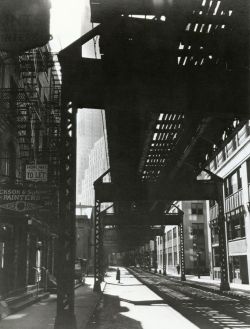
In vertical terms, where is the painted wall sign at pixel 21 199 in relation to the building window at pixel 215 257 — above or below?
above

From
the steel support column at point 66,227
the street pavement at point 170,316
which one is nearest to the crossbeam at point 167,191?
the street pavement at point 170,316

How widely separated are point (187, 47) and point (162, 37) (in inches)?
43.2

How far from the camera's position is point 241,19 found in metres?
11.6

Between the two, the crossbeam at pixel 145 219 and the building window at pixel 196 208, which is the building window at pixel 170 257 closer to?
the building window at pixel 196 208

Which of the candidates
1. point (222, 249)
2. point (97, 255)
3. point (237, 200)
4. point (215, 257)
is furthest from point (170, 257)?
point (222, 249)

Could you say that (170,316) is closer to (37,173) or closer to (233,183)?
(37,173)

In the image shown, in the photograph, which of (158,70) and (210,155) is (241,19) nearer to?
(158,70)

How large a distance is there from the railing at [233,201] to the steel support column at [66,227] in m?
28.0

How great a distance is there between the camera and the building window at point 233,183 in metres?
38.7

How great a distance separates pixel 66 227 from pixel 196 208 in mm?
62920

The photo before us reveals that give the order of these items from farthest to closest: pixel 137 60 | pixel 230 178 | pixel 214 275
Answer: pixel 214 275 < pixel 230 178 < pixel 137 60

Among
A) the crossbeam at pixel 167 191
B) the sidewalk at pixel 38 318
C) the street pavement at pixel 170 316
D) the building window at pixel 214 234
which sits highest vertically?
the crossbeam at pixel 167 191

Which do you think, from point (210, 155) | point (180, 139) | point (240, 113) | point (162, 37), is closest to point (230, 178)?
point (210, 155)

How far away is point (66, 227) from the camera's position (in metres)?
11.8
